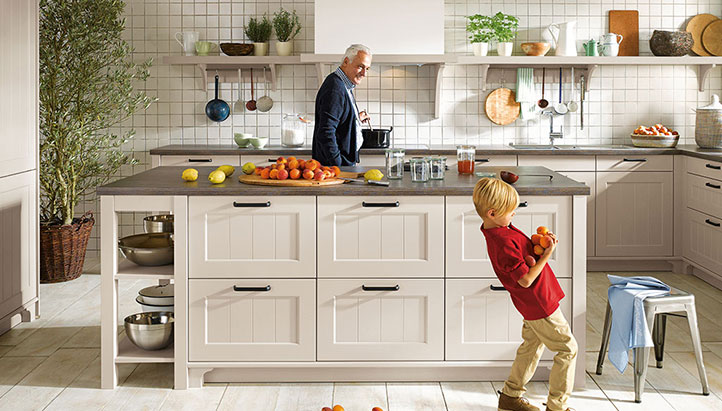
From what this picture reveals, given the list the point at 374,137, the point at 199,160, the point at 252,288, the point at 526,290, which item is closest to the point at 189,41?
the point at 199,160

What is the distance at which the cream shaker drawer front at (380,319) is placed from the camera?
10.7 ft

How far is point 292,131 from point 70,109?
1540mm

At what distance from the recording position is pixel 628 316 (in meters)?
3.18

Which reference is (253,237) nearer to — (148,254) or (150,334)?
(148,254)

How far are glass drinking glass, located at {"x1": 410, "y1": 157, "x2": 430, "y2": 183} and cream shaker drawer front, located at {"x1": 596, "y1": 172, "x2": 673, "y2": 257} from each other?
8.52 feet

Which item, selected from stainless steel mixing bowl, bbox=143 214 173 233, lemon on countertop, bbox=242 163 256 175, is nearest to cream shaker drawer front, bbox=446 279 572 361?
lemon on countertop, bbox=242 163 256 175

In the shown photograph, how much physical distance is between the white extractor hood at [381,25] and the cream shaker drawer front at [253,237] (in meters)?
2.64

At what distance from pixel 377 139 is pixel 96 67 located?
1976 mm

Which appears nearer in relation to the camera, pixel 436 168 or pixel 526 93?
pixel 436 168

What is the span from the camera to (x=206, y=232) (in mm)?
3223

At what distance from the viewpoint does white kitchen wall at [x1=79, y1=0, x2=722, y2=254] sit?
19.9ft

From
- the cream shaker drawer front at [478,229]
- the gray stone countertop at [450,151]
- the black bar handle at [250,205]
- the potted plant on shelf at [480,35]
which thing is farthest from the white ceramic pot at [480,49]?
the black bar handle at [250,205]

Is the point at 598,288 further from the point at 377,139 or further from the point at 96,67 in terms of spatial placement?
the point at 96,67

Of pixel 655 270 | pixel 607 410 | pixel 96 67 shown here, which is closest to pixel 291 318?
pixel 607 410
